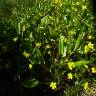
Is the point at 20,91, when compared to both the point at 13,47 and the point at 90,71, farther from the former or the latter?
the point at 90,71

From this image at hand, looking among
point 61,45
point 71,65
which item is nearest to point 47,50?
point 61,45

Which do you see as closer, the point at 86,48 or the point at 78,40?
the point at 86,48

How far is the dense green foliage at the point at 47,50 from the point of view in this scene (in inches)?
133

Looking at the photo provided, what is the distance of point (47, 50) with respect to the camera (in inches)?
142

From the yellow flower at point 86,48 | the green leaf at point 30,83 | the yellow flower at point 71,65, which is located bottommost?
the green leaf at point 30,83

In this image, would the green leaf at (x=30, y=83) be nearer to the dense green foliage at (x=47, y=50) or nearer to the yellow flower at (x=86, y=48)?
the dense green foliage at (x=47, y=50)

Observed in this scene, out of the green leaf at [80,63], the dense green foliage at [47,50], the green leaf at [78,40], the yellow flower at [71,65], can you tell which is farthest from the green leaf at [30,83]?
the green leaf at [78,40]

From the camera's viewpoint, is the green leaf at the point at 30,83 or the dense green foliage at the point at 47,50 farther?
the dense green foliage at the point at 47,50

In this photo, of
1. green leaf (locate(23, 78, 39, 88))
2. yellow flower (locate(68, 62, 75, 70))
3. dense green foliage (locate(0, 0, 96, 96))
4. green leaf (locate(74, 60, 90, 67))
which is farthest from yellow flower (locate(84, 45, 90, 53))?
green leaf (locate(23, 78, 39, 88))

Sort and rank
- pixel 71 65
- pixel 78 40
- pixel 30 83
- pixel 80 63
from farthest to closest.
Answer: pixel 78 40
pixel 80 63
pixel 71 65
pixel 30 83

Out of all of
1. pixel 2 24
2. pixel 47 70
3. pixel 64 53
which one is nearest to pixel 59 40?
pixel 64 53

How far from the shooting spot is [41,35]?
371 cm

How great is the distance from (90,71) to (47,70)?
509 mm

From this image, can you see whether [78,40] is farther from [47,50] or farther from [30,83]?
[30,83]
